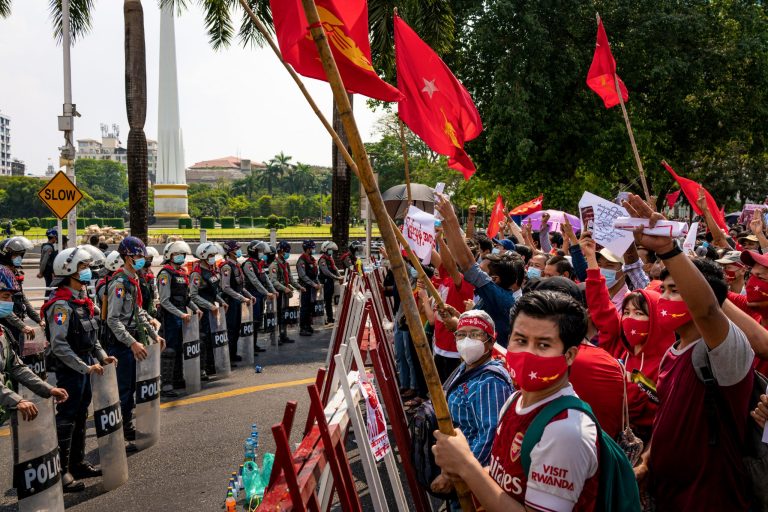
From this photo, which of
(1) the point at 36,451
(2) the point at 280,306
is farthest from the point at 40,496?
(2) the point at 280,306

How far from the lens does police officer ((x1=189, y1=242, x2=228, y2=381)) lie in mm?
9391

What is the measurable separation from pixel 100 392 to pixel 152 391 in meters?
0.98

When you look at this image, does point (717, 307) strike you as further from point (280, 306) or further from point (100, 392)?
point (280, 306)

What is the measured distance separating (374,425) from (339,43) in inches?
90.0

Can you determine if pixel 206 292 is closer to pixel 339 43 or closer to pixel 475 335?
pixel 339 43

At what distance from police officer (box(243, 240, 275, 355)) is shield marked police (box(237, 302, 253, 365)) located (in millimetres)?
875

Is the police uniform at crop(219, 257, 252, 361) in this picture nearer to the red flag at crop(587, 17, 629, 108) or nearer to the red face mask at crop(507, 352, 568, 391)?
the red flag at crop(587, 17, 629, 108)

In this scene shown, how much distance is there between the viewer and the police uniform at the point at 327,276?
14.7m

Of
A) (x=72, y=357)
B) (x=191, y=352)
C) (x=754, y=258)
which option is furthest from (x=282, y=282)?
(x=754, y=258)

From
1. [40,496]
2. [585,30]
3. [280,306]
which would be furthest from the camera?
[585,30]

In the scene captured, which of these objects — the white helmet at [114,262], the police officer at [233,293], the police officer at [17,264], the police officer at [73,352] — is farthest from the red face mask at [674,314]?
the police officer at [233,293]

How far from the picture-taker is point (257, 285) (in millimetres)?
11570

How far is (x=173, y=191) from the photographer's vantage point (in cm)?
5109

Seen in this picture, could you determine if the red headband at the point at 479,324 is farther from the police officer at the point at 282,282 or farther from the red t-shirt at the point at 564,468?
the police officer at the point at 282,282
